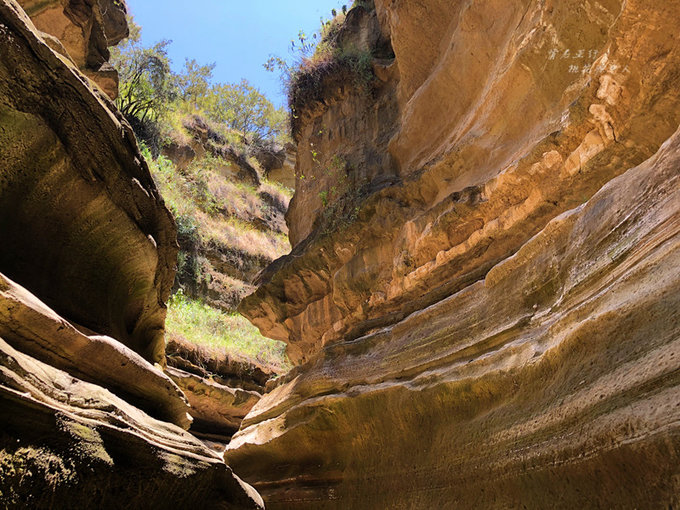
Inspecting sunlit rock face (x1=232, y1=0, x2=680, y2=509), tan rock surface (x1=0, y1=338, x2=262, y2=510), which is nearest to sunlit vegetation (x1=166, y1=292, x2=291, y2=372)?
sunlit rock face (x1=232, y1=0, x2=680, y2=509)

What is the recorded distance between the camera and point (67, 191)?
2.69 metres

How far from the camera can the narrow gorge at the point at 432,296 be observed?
6.25 ft

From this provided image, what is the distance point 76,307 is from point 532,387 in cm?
250

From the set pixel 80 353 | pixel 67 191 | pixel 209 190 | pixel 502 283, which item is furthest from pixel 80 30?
pixel 209 190

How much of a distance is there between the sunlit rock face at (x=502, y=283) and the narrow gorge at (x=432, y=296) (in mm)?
15

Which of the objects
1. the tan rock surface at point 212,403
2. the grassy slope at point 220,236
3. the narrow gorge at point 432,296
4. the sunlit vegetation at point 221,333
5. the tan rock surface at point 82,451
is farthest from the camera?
the grassy slope at point 220,236

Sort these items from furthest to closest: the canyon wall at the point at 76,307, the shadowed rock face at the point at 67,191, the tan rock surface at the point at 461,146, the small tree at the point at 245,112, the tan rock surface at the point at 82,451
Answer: the small tree at the point at 245,112 < the tan rock surface at the point at 461,146 < the shadowed rock face at the point at 67,191 < the canyon wall at the point at 76,307 < the tan rock surface at the point at 82,451

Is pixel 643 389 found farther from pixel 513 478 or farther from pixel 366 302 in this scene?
pixel 366 302

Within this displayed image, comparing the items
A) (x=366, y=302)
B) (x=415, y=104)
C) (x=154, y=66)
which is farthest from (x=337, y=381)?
(x=154, y=66)

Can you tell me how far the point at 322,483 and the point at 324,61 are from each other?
6.66m

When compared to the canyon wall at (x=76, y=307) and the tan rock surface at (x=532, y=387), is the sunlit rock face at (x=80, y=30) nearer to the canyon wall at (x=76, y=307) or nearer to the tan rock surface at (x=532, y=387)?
the canyon wall at (x=76, y=307)

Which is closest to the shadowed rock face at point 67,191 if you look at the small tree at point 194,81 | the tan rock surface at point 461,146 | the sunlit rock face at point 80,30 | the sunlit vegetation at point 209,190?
the tan rock surface at point 461,146

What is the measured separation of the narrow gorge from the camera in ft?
6.25

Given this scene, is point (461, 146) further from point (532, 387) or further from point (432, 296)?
point (532, 387)
